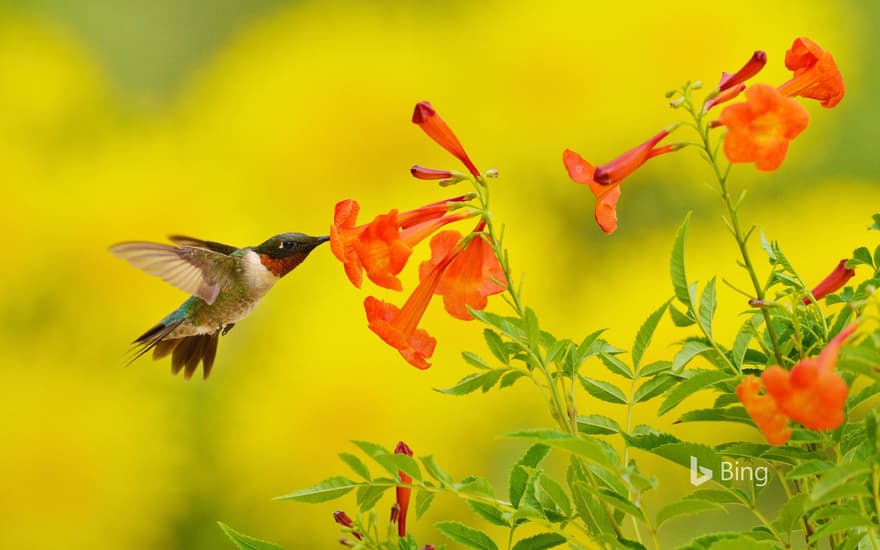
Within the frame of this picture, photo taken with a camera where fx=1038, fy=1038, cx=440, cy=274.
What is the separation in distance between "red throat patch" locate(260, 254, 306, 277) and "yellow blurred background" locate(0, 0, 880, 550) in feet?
2.23

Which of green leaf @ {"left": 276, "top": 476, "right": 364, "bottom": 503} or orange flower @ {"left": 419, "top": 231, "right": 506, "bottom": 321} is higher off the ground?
orange flower @ {"left": 419, "top": 231, "right": 506, "bottom": 321}

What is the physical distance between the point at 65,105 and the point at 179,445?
0.69 metres

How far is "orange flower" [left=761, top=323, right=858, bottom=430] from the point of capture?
0.41 metres

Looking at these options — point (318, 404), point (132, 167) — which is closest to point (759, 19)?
point (318, 404)

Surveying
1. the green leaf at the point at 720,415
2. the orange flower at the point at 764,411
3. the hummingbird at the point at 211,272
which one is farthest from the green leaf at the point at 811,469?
the hummingbird at the point at 211,272

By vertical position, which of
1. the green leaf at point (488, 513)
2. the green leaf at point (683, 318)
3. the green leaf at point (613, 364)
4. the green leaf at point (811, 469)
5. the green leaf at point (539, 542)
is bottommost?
the green leaf at point (539, 542)

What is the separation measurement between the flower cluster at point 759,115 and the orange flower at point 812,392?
107mm

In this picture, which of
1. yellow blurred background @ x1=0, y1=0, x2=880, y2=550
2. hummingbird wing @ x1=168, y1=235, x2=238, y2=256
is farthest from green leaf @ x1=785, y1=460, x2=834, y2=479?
yellow blurred background @ x1=0, y1=0, x2=880, y2=550

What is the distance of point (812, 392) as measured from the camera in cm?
42

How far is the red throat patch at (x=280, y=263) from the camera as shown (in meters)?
1.07

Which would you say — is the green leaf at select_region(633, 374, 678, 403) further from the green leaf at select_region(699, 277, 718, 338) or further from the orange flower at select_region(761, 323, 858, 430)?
the orange flower at select_region(761, 323, 858, 430)

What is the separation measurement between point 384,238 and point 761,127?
22 centimetres

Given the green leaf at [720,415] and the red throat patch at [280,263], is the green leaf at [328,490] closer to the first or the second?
the green leaf at [720,415]

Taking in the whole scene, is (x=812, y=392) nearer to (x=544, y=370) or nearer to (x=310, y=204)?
(x=544, y=370)
